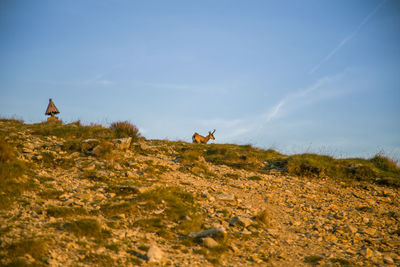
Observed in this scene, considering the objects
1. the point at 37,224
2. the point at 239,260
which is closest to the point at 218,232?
the point at 239,260

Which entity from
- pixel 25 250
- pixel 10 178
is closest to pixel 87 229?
pixel 25 250

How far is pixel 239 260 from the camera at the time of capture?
5.81 meters

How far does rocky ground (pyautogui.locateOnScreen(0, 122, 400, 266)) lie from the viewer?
219 inches

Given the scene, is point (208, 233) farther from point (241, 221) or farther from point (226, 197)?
point (226, 197)

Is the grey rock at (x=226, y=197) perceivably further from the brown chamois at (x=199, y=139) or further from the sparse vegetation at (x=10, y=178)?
the brown chamois at (x=199, y=139)

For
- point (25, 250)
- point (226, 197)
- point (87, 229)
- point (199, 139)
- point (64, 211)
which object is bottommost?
point (25, 250)

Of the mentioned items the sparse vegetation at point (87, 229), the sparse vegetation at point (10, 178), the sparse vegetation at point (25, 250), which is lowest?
the sparse vegetation at point (25, 250)

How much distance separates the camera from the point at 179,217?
742 centimetres

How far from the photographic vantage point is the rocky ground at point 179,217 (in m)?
5.55

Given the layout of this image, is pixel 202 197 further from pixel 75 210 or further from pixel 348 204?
pixel 348 204

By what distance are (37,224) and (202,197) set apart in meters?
4.74

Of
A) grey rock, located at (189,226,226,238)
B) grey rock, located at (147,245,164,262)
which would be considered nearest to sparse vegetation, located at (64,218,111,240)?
grey rock, located at (147,245,164,262)

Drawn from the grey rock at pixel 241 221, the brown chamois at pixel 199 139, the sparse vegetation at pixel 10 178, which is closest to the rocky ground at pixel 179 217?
the grey rock at pixel 241 221

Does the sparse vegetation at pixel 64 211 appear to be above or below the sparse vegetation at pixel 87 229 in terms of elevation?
above
